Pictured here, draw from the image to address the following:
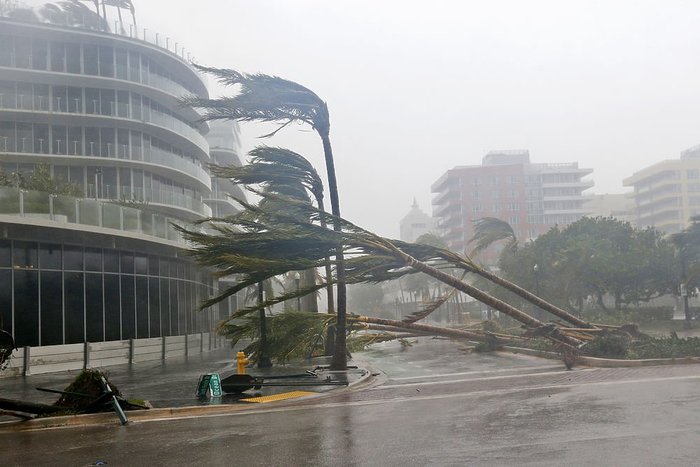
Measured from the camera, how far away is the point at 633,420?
9297 mm

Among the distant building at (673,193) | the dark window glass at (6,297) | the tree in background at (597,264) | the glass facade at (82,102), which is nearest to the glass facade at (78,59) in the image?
the glass facade at (82,102)

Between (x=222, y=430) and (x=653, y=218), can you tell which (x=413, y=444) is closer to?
(x=222, y=430)

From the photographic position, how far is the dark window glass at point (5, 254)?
22297 mm

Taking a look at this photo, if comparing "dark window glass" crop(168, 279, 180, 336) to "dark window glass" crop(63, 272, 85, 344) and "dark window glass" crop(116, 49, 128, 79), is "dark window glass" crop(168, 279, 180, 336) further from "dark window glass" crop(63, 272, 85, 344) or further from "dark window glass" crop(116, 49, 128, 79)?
"dark window glass" crop(116, 49, 128, 79)

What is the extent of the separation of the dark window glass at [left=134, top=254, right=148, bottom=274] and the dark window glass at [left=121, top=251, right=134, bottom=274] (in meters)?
0.32

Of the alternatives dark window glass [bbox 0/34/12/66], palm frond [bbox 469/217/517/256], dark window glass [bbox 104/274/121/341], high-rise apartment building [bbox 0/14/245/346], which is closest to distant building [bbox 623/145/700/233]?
high-rise apartment building [bbox 0/14/245/346]

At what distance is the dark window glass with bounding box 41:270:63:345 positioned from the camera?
23703 millimetres

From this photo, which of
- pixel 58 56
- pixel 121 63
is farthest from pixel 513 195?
pixel 58 56

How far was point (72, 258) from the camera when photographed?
24984 millimetres

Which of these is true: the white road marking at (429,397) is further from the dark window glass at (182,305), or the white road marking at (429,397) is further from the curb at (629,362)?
the dark window glass at (182,305)

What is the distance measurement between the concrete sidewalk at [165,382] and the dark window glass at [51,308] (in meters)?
1.66

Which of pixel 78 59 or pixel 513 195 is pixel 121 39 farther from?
pixel 513 195

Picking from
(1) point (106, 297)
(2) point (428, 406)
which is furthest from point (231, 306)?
(2) point (428, 406)

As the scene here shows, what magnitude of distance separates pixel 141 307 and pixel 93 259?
417 cm
